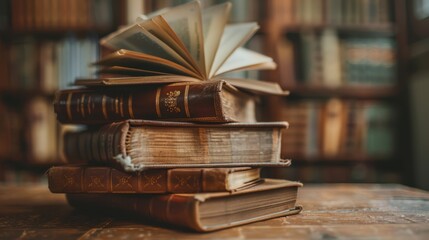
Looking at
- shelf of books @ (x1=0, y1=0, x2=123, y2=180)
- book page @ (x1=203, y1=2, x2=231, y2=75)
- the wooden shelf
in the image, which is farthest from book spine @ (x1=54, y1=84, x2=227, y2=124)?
the wooden shelf

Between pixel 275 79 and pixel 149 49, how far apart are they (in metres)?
1.33

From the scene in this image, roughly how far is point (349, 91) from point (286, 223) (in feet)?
5.07

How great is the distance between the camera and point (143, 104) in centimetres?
80

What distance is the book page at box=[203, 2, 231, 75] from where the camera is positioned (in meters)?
0.88

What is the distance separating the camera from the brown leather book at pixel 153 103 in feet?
2.49

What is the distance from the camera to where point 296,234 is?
2.12 ft

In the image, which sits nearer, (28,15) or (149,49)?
(149,49)

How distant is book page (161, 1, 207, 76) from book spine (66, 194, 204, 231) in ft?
0.84

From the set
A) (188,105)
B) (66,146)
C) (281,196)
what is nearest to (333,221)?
(281,196)

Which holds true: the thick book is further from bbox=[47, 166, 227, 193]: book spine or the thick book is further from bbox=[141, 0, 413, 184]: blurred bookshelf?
bbox=[141, 0, 413, 184]: blurred bookshelf

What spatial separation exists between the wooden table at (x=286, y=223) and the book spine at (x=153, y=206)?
0.06ft

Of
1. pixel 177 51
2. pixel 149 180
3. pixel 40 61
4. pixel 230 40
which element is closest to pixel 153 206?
pixel 149 180

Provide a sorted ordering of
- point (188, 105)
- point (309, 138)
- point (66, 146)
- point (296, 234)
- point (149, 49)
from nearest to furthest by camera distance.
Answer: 1. point (296, 234)
2. point (188, 105)
3. point (149, 49)
4. point (66, 146)
5. point (309, 138)

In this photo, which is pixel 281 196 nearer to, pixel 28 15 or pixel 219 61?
pixel 219 61
